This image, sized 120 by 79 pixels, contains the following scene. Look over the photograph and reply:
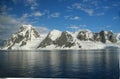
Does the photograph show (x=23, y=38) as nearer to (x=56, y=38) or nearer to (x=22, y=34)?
(x=56, y=38)

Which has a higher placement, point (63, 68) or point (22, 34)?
point (22, 34)

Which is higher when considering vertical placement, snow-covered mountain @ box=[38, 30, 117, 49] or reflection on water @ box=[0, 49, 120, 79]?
snow-covered mountain @ box=[38, 30, 117, 49]

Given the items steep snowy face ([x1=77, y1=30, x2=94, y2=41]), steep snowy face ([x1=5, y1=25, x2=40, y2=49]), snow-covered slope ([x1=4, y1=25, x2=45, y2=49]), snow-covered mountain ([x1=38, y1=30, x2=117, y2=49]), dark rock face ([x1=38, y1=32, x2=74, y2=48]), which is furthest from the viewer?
dark rock face ([x1=38, y1=32, x2=74, y2=48])

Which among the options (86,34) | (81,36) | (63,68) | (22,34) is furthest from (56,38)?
(63,68)

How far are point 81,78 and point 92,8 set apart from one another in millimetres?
3072

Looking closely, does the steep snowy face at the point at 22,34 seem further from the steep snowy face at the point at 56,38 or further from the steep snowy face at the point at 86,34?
the steep snowy face at the point at 86,34

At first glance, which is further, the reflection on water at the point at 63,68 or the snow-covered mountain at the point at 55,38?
the snow-covered mountain at the point at 55,38

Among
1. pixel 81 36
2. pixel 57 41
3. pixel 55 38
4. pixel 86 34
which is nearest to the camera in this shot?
pixel 86 34

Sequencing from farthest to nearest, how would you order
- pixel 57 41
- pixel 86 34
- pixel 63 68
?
pixel 57 41 → pixel 86 34 → pixel 63 68

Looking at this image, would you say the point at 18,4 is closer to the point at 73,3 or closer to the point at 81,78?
the point at 73,3

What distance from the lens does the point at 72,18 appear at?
11.7m

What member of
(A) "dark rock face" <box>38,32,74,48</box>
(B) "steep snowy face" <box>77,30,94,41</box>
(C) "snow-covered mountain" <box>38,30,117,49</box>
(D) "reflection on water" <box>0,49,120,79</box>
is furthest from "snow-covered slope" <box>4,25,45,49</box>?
(B) "steep snowy face" <box>77,30,94,41</box>

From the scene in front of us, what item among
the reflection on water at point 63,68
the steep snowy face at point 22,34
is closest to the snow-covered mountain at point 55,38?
the steep snowy face at point 22,34

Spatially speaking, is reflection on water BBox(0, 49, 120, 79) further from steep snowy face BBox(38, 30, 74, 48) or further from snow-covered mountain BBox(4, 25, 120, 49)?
steep snowy face BBox(38, 30, 74, 48)
